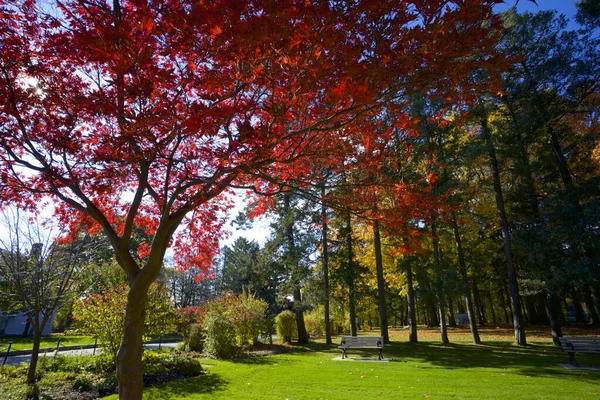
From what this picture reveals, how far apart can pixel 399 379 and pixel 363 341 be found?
4499 mm

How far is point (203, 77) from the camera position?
445 cm

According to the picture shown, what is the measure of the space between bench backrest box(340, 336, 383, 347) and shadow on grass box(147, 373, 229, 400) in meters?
5.66

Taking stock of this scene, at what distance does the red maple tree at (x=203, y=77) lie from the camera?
3.71m

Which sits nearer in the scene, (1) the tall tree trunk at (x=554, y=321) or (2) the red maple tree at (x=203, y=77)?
(2) the red maple tree at (x=203, y=77)

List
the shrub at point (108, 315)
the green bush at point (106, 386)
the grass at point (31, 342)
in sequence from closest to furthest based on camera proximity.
Answer: the green bush at point (106, 386)
the shrub at point (108, 315)
the grass at point (31, 342)

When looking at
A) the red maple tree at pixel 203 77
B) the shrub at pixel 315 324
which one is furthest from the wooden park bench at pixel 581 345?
the shrub at pixel 315 324

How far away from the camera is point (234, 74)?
171 inches

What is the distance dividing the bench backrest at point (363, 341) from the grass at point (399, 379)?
3.38ft

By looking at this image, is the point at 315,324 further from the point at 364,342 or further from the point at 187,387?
the point at 187,387

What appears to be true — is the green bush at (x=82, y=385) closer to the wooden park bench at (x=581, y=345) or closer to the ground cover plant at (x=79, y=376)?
the ground cover plant at (x=79, y=376)

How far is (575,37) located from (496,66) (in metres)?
14.8

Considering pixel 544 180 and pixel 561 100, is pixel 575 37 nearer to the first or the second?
pixel 561 100

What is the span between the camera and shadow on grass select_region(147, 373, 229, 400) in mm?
7172

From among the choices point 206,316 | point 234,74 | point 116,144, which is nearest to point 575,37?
point 234,74
